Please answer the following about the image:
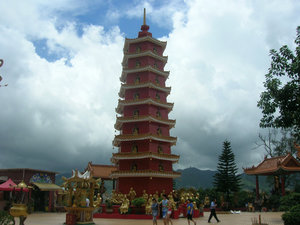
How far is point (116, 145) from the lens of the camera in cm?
3425

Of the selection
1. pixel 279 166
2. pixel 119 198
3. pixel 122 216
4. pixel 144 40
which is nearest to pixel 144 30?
Result: pixel 144 40

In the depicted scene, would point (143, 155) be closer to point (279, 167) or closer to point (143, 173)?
point (143, 173)

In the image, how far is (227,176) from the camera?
4447 cm

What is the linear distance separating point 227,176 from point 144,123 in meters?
20.3

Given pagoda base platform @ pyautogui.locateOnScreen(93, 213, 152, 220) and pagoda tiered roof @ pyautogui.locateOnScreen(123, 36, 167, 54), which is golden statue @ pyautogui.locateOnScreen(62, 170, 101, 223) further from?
pagoda tiered roof @ pyautogui.locateOnScreen(123, 36, 167, 54)

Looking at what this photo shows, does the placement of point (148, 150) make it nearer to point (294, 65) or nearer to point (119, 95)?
point (119, 95)

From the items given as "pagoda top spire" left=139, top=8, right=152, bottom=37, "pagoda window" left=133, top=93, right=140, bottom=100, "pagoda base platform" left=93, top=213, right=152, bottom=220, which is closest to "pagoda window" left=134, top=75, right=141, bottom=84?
"pagoda window" left=133, top=93, right=140, bottom=100

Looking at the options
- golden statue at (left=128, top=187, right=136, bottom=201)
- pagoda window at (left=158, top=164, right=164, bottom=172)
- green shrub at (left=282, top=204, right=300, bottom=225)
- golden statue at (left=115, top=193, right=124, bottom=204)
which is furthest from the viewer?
pagoda window at (left=158, top=164, right=164, bottom=172)

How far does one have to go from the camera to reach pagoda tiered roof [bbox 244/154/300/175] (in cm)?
3369

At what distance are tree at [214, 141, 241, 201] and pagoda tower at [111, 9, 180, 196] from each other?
51.9 ft

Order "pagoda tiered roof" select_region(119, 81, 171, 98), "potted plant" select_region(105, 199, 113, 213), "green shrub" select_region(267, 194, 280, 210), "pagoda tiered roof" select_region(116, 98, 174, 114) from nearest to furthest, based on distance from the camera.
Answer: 1. "potted plant" select_region(105, 199, 113, 213)
2. "pagoda tiered roof" select_region(116, 98, 174, 114)
3. "pagoda tiered roof" select_region(119, 81, 171, 98)
4. "green shrub" select_region(267, 194, 280, 210)

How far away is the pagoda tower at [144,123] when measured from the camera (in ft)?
95.0

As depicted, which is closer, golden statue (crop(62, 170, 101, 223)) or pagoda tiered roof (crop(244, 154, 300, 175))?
golden statue (crop(62, 170, 101, 223))

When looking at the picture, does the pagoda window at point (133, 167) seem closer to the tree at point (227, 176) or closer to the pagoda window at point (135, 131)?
the pagoda window at point (135, 131)
